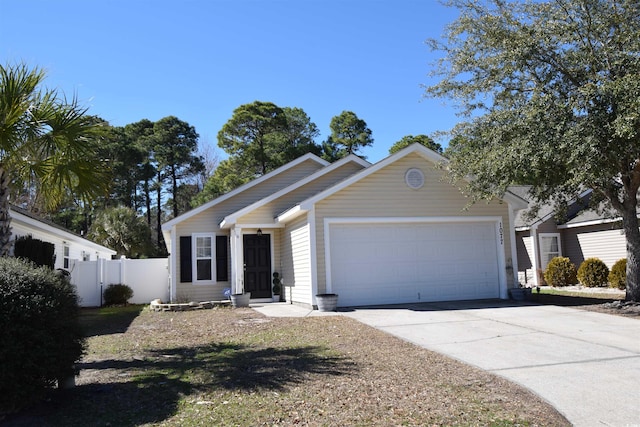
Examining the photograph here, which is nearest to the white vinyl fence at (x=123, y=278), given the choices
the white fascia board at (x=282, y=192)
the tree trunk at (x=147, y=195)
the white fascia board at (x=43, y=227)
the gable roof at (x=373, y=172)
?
the white fascia board at (x=43, y=227)

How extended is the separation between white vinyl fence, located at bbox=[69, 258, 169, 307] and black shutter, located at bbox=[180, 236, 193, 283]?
260cm

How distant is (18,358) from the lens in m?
4.87

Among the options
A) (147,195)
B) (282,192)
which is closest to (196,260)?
(282,192)

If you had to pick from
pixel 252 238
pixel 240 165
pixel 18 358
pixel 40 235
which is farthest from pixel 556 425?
pixel 240 165

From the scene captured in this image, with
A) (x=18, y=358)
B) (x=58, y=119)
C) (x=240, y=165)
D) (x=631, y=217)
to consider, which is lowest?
(x=18, y=358)

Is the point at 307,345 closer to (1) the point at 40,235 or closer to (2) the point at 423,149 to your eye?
(2) the point at 423,149

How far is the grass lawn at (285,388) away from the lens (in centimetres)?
470

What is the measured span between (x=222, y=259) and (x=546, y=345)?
1199cm

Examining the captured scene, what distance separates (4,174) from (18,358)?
3.52 metres

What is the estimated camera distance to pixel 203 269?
17.3m

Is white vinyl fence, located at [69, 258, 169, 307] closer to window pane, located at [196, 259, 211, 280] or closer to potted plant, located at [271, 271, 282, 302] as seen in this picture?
window pane, located at [196, 259, 211, 280]

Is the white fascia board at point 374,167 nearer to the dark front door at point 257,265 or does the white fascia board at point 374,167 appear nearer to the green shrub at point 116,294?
the dark front door at point 257,265

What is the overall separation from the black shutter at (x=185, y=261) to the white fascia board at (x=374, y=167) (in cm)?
592

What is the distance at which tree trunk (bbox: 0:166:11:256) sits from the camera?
7.14 metres
